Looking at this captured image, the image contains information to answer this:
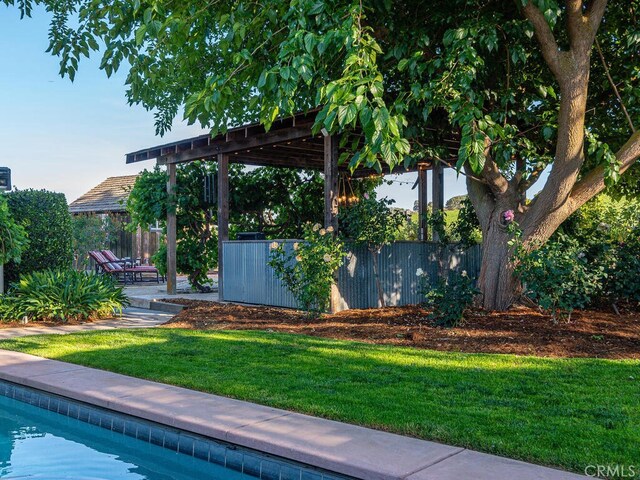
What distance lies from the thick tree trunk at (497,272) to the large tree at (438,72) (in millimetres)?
18

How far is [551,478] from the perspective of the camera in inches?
124

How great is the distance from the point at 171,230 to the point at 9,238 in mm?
3711

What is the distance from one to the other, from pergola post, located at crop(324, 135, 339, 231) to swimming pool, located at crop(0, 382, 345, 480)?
554 cm

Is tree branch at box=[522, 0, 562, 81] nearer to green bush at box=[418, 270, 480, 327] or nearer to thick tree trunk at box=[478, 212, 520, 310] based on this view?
thick tree trunk at box=[478, 212, 520, 310]

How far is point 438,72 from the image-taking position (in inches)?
335

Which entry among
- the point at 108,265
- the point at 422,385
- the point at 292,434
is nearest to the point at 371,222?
the point at 422,385

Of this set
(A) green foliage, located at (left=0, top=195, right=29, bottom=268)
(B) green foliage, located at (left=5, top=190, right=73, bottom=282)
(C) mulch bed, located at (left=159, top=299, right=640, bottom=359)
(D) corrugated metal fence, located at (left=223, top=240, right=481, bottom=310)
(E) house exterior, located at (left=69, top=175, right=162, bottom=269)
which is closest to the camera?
(C) mulch bed, located at (left=159, top=299, right=640, bottom=359)

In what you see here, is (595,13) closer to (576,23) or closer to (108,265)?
(576,23)

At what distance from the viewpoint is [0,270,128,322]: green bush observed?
10102 mm

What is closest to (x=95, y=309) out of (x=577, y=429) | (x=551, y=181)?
(x=551, y=181)

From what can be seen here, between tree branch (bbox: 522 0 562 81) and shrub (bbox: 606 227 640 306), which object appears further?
shrub (bbox: 606 227 640 306)

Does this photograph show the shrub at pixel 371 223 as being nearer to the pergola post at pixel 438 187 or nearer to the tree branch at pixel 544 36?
the pergola post at pixel 438 187

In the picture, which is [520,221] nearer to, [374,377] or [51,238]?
[374,377]

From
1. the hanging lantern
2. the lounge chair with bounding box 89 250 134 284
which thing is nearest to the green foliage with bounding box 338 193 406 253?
the hanging lantern
